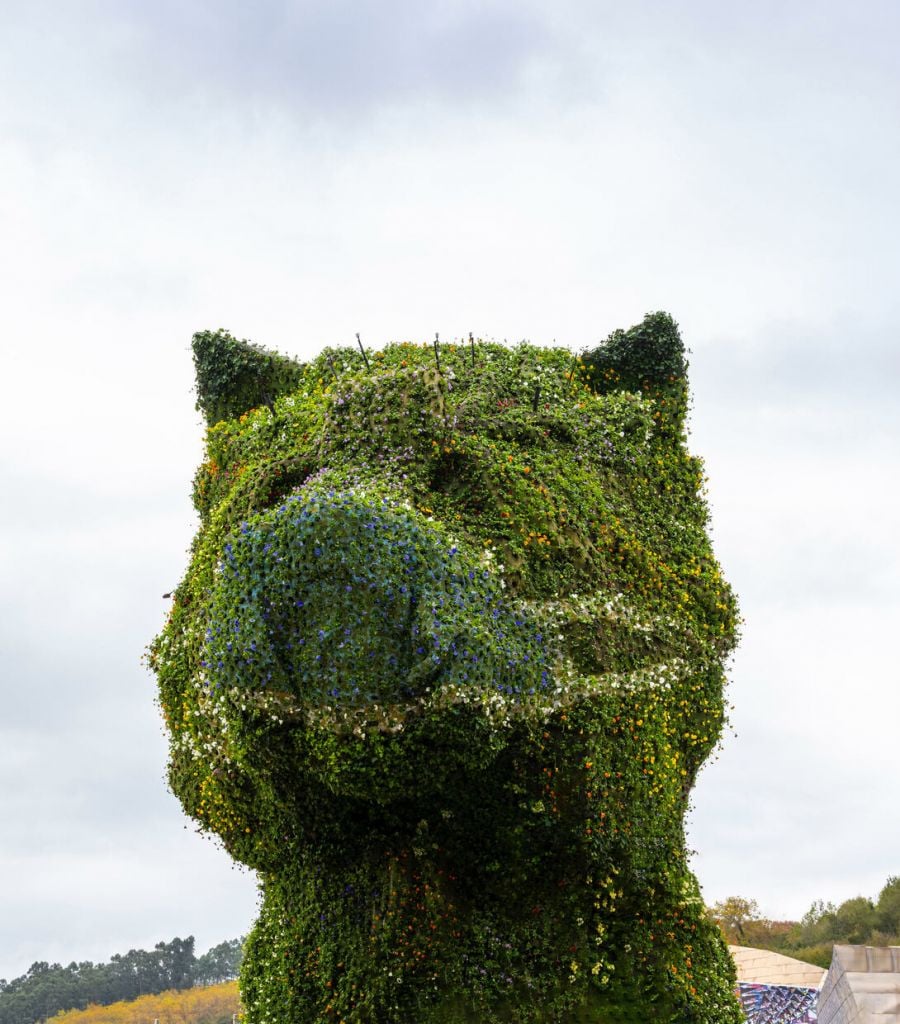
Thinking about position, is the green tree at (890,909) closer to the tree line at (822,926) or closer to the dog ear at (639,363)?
the tree line at (822,926)

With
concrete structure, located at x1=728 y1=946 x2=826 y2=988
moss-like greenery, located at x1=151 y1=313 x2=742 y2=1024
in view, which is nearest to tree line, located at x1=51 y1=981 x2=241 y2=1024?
concrete structure, located at x1=728 y1=946 x2=826 y2=988

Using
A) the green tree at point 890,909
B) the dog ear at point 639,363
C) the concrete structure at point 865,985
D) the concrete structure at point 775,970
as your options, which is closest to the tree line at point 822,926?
→ the green tree at point 890,909

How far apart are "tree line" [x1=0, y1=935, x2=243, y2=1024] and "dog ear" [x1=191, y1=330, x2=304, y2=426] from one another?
112 feet

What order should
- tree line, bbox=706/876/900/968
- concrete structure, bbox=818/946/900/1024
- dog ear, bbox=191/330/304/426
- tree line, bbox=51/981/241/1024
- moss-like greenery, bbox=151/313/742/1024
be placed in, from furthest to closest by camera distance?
tree line, bbox=51/981/241/1024
tree line, bbox=706/876/900/968
concrete structure, bbox=818/946/900/1024
dog ear, bbox=191/330/304/426
moss-like greenery, bbox=151/313/742/1024

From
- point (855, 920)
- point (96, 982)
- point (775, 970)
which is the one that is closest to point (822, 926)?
point (855, 920)

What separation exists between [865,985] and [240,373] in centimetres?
966

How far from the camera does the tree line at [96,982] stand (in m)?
41.3

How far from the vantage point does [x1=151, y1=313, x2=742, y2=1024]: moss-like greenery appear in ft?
23.1

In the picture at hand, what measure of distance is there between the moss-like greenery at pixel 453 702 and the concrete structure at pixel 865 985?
4641 mm

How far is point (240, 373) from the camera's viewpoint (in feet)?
35.3

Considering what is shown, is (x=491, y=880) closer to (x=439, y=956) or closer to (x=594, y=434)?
→ (x=439, y=956)

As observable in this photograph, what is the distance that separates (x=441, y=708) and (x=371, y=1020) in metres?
2.69

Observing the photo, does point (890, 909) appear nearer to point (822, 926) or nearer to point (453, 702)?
point (822, 926)

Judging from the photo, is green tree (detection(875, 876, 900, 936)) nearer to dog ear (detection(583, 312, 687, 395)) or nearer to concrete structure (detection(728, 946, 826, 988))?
concrete structure (detection(728, 946, 826, 988))
